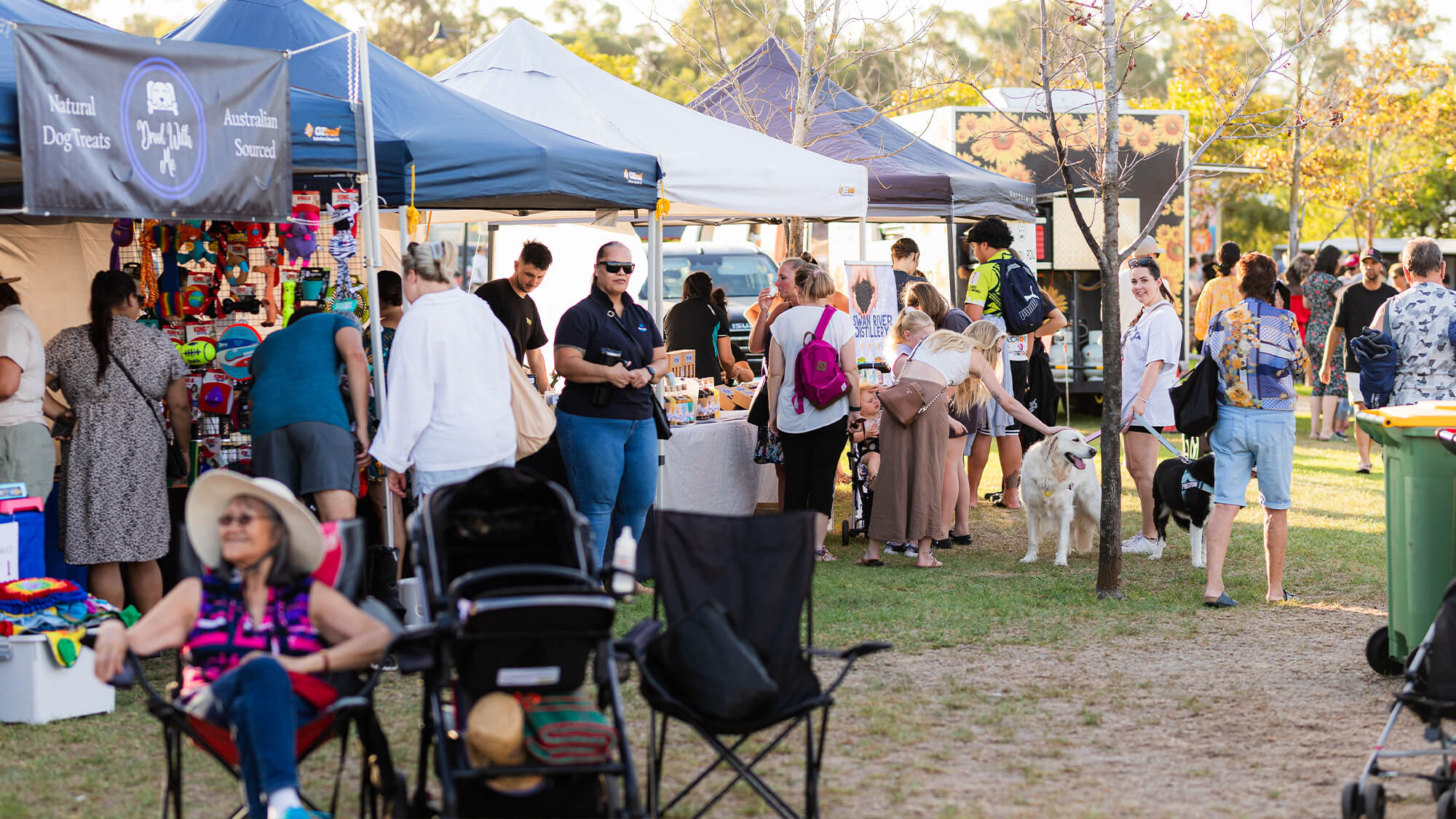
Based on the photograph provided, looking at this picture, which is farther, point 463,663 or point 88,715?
Result: point 88,715

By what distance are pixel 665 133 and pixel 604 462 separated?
242 cm

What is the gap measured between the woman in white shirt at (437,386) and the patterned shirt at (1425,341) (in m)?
4.77

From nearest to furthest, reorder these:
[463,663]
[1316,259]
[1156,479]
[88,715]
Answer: [463,663] → [88,715] → [1156,479] → [1316,259]

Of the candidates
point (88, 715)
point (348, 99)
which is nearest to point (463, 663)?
point (88, 715)

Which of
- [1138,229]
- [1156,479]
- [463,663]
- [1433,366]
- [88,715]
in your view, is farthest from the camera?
[1138,229]

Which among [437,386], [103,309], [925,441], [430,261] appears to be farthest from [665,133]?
[103,309]

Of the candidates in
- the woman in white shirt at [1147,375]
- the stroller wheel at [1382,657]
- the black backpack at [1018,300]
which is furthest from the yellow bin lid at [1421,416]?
the black backpack at [1018,300]

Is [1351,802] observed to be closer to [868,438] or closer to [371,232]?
[371,232]

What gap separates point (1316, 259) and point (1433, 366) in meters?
7.36

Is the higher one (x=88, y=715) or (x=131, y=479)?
(x=131, y=479)

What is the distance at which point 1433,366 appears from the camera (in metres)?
7.30

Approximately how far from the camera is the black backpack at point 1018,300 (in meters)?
9.20

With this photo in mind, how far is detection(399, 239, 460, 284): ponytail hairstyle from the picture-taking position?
5426mm

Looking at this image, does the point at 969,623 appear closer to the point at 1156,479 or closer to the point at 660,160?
the point at 1156,479
